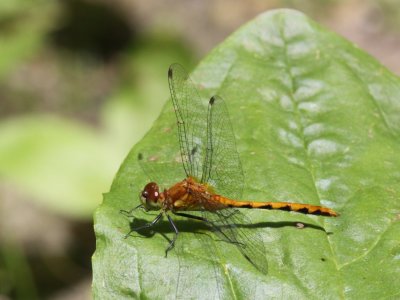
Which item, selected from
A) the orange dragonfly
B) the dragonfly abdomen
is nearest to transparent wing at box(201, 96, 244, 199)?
the orange dragonfly

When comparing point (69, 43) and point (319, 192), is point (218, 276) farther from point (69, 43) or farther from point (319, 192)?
point (69, 43)

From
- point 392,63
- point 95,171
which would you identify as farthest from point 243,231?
point 392,63

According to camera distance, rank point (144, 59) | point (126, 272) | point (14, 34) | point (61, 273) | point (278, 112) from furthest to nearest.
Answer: point (144, 59)
point (61, 273)
point (14, 34)
point (278, 112)
point (126, 272)

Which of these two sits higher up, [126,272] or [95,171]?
[95,171]

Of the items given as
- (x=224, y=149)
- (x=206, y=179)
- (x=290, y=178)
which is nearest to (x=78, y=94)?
(x=206, y=179)

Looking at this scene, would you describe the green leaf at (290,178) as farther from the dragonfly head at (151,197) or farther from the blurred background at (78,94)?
the blurred background at (78,94)

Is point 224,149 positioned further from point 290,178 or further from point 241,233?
point 241,233
